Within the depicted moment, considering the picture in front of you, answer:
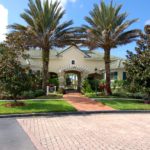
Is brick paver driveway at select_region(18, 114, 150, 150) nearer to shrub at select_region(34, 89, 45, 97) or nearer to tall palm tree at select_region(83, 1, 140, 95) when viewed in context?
shrub at select_region(34, 89, 45, 97)

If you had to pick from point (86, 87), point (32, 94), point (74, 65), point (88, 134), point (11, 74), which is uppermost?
point (74, 65)

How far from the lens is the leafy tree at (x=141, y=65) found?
2385cm

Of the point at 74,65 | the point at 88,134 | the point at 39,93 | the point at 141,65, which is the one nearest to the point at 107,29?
the point at 141,65

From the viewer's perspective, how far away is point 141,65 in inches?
959

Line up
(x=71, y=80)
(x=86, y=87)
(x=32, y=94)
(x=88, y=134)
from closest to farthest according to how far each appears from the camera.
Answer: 1. (x=88, y=134)
2. (x=32, y=94)
3. (x=86, y=87)
4. (x=71, y=80)

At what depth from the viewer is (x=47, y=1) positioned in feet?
93.9

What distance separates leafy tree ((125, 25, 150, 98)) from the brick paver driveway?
29.4 ft

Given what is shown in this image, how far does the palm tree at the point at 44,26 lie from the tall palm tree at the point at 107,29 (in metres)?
2.80

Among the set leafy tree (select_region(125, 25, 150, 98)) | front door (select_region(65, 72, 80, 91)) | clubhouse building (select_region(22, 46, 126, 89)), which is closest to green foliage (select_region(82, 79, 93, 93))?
clubhouse building (select_region(22, 46, 126, 89))

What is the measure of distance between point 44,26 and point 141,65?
992cm

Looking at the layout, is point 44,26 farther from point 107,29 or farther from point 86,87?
point 86,87

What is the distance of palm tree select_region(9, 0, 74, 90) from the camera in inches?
1115

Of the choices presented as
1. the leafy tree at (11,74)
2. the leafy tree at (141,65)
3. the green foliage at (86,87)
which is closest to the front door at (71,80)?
the green foliage at (86,87)

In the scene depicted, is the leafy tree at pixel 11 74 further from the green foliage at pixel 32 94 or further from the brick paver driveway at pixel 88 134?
the green foliage at pixel 32 94
